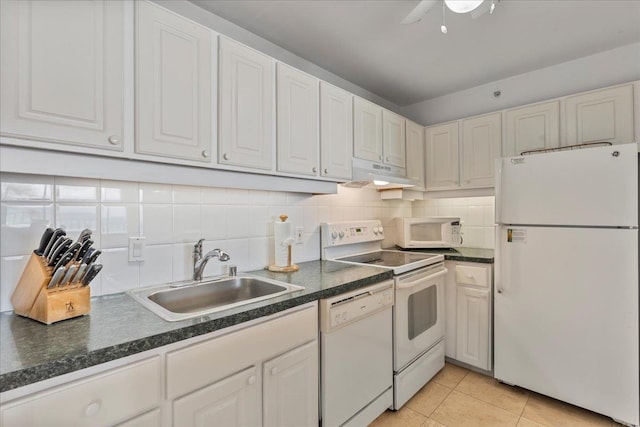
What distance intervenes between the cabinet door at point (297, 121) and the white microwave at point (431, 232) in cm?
129

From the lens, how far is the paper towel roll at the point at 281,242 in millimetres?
1899

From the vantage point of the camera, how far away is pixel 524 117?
2453mm

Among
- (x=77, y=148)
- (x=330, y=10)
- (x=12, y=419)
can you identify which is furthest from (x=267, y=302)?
(x=330, y=10)

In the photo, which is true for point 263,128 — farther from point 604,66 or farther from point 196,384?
point 604,66

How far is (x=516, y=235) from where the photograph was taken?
2090 millimetres

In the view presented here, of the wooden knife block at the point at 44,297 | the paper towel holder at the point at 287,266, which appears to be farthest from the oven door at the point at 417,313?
the wooden knife block at the point at 44,297

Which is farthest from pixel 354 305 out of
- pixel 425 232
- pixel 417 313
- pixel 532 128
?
pixel 532 128

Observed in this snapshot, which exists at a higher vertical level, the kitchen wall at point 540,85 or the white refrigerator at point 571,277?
the kitchen wall at point 540,85

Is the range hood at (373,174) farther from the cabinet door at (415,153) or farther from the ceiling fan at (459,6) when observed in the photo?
the ceiling fan at (459,6)

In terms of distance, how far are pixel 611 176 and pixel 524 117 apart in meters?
0.89

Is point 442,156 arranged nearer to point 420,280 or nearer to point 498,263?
point 498,263

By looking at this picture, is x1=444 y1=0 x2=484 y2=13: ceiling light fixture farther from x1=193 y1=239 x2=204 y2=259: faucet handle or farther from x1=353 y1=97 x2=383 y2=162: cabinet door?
x1=193 y1=239 x2=204 y2=259: faucet handle

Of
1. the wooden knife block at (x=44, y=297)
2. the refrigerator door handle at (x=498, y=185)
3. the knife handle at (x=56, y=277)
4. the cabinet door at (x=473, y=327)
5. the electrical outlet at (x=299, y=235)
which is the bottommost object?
the cabinet door at (x=473, y=327)

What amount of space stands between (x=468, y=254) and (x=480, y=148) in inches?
36.9
